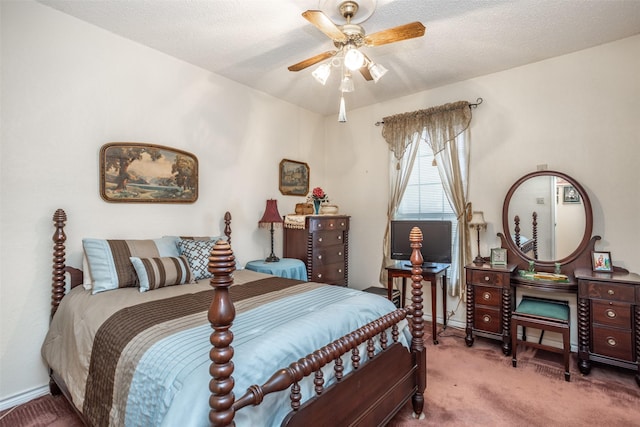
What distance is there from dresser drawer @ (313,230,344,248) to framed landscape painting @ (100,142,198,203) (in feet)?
4.76

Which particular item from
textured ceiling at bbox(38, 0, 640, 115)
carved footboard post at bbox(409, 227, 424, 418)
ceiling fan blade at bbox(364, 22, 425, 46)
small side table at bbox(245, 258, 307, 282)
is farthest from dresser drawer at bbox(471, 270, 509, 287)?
ceiling fan blade at bbox(364, 22, 425, 46)

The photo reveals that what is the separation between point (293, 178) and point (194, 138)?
1491 mm

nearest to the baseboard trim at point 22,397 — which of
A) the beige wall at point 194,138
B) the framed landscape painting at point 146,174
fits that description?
the beige wall at point 194,138

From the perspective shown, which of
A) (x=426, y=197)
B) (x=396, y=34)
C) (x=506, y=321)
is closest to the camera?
(x=396, y=34)

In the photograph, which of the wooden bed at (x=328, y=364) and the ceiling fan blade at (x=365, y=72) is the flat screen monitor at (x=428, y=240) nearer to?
the wooden bed at (x=328, y=364)

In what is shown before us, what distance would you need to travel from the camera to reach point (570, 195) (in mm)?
3010

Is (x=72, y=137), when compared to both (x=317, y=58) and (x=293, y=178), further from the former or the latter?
(x=293, y=178)

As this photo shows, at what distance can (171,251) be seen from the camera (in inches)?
107

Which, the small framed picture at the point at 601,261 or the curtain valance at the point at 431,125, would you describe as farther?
the curtain valance at the point at 431,125

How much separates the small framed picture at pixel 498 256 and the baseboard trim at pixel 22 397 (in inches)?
159

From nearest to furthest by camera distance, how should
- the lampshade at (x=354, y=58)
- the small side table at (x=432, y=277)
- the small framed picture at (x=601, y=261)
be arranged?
1. the lampshade at (x=354, y=58)
2. the small framed picture at (x=601, y=261)
3. the small side table at (x=432, y=277)

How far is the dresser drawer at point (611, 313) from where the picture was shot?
2500mm

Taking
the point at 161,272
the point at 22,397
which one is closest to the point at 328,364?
the point at 161,272

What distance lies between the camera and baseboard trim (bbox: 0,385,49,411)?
2207mm
